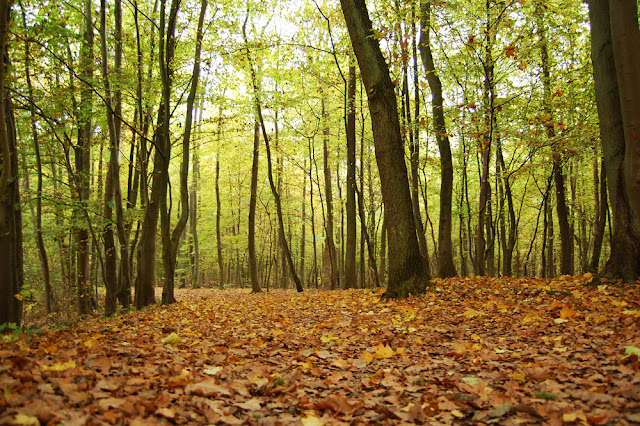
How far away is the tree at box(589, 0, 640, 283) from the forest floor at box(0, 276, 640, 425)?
0.64 meters

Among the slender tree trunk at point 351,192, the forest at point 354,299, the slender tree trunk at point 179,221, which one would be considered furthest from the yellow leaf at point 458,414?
the slender tree trunk at point 351,192

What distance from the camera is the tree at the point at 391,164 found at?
660cm

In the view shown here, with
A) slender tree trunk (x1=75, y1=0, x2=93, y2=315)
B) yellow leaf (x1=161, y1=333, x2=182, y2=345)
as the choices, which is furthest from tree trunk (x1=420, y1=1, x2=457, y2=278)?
slender tree trunk (x1=75, y1=0, x2=93, y2=315)

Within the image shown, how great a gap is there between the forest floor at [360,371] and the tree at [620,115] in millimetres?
639

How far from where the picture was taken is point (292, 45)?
404 inches

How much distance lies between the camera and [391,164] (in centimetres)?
667

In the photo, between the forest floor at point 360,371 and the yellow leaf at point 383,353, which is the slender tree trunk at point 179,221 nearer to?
the forest floor at point 360,371

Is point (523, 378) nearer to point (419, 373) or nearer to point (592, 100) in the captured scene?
point (419, 373)

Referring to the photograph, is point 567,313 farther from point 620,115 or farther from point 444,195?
point 444,195

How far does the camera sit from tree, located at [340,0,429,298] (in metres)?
6.60

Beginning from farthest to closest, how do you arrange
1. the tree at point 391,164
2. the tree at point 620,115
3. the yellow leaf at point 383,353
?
the tree at point 391,164 → the tree at point 620,115 → the yellow leaf at point 383,353

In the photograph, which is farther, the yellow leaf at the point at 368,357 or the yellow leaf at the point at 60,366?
the yellow leaf at the point at 368,357

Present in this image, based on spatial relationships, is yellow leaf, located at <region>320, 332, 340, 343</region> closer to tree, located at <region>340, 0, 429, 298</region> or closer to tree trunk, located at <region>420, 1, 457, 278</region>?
tree, located at <region>340, 0, 429, 298</region>

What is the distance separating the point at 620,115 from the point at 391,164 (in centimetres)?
341
